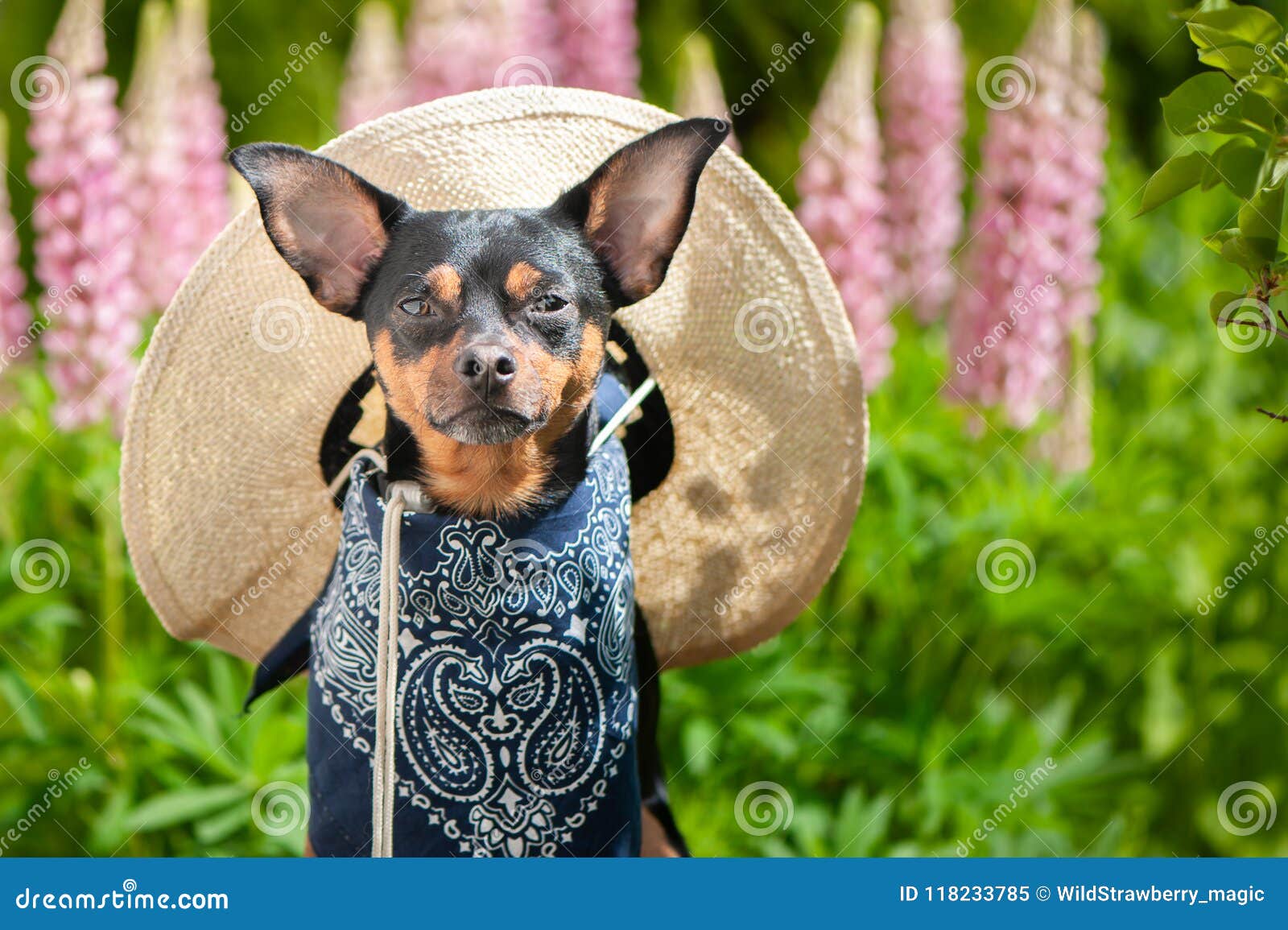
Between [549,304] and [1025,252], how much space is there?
193cm

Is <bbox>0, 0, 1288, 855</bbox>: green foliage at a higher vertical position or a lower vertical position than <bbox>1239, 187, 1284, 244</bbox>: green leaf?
lower

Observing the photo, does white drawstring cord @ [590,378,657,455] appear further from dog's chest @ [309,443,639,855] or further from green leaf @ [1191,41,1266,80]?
green leaf @ [1191,41,1266,80]

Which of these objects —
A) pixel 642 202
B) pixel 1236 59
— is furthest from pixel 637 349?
pixel 1236 59

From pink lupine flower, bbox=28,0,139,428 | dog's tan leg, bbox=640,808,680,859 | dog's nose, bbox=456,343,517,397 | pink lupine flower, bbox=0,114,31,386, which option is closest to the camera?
dog's nose, bbox=456,343,517,397

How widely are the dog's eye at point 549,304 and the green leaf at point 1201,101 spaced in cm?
62

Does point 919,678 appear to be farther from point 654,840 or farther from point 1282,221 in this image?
point 1282,221

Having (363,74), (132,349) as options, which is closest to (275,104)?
(363,74)

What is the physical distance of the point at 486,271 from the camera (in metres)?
1.28

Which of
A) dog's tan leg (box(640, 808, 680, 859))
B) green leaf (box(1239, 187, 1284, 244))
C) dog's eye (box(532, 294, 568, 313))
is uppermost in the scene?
green leaf (box(1239, 187, 1284, 244))

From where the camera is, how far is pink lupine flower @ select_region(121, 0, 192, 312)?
263 centimetres

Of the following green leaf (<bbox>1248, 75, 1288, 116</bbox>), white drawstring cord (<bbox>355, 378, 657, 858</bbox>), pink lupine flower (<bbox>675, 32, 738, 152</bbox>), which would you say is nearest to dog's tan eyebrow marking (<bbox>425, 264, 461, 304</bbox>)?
white drawstring cord (<bbox>355, 378, 657, 858</bbox>)

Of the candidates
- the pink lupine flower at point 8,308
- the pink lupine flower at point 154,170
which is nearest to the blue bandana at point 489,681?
the pink lupine flower at point 154,170

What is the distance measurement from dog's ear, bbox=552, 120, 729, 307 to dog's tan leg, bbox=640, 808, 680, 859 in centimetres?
71

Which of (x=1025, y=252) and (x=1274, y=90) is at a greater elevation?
(x=1274, y=90)
